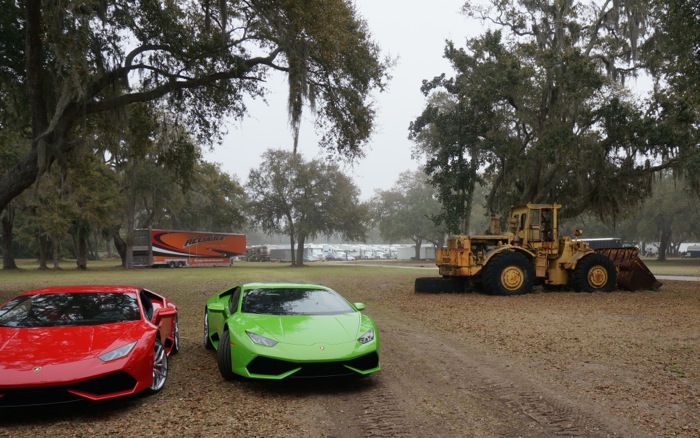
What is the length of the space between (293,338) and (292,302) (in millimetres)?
1058

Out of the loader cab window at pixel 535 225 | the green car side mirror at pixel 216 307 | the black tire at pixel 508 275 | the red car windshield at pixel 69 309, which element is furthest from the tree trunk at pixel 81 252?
the red car windshield at pixel 69 309

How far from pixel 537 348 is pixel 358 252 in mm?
82467

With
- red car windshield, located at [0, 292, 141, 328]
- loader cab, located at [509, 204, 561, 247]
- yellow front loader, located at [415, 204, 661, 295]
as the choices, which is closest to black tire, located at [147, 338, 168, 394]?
red car windshield, located at [0, 292, 141, 328]

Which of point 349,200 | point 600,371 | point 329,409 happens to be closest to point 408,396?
point 329,409

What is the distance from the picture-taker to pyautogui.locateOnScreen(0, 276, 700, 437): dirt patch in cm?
422

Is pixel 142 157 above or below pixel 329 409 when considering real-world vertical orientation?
above

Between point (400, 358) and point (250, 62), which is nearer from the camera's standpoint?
point (400, 358)

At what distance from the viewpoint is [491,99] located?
19375mm

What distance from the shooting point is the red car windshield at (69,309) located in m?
5.28

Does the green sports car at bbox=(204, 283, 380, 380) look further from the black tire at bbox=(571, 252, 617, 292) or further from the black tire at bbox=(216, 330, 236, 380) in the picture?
the black tire at bbox=(571, 252, 617, 292)

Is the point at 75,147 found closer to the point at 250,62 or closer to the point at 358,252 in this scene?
the point at 250,62

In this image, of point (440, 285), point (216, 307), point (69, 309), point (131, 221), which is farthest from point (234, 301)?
point (131, 221)

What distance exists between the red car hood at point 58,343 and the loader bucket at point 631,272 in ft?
48.9

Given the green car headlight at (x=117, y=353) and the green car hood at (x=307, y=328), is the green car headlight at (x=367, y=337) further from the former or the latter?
the green car headlight at (x=117, y=353)
